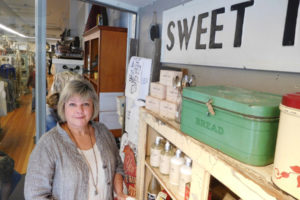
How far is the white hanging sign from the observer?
100 cm

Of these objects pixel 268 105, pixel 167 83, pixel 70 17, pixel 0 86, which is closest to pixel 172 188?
pixel 167 83

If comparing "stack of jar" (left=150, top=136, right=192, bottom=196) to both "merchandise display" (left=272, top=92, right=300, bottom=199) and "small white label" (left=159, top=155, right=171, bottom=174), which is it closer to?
"small white label" (left=159, top=155, right=171, bottom=174)

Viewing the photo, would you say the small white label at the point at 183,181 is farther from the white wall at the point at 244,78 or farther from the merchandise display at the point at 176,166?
the white wall at the point at 244,78

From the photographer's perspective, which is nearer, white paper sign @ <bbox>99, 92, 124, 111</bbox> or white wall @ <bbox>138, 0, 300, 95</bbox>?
white wall @ <bbox>138, 0, 300, 95</bbox>

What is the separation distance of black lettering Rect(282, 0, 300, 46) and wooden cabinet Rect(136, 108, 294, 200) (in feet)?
1.97

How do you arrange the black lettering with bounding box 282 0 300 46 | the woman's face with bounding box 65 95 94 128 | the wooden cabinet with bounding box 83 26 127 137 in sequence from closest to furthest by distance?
the black lettering with bounding box 282 0 300 46 < the woman's face with bounding box 65 95 94 128 < the wooden cabinet with bounding box 83 26 127 137

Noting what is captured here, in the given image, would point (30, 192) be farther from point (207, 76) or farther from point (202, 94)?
point (207, 76)

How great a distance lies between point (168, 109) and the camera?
1367 mm

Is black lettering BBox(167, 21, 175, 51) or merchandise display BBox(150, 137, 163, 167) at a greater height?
black lettering BBox(167, 21, 175, 51)

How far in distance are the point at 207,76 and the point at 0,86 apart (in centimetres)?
249

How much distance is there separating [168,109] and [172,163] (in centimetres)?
33

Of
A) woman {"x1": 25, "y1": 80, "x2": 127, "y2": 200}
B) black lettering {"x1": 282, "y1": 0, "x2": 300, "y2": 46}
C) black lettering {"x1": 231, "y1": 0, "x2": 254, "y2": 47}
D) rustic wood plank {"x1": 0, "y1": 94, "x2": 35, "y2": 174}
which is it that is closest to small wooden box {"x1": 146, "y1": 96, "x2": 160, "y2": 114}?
woman {"x1": 25, "y1": 80, "x2": 127, "y2": 200}

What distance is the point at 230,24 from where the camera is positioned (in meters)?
1.29

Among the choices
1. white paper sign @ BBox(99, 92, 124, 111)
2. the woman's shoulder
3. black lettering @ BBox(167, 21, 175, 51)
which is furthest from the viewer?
white paper sign @ BBox(99, 92, 124, 111)
